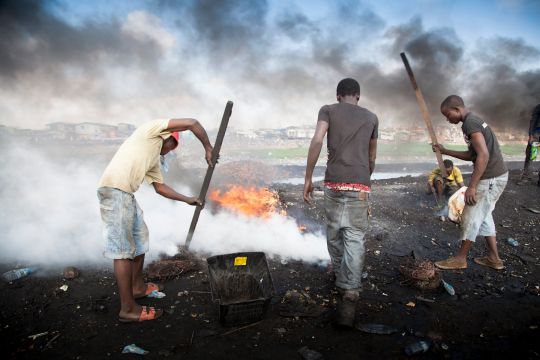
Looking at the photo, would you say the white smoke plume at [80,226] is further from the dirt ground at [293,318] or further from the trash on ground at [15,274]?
the dirt ground at [293,318]

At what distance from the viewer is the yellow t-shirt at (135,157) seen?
9.25ft

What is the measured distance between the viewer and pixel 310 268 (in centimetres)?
420

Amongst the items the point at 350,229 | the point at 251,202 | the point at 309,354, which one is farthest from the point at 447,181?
the point at 309,354

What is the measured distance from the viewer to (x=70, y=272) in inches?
148

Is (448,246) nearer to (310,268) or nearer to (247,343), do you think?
(310,268)

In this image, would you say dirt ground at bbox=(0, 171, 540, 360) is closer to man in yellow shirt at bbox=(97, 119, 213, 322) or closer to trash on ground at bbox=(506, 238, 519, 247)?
man in yellow shirt at bbox=(97, 119, 213, 322)

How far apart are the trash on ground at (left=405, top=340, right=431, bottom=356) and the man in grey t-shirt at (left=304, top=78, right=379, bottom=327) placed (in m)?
0.69

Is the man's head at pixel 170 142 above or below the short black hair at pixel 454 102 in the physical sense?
below

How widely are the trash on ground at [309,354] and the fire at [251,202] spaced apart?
11.3ft

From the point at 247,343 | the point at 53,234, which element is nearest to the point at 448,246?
the point at 247,343

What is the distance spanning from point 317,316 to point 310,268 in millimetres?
1097

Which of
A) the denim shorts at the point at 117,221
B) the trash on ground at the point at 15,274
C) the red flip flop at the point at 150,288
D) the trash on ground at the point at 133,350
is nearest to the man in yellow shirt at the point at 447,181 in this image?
the red flip flop at the point at 150,288

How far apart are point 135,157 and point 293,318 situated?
2229mm

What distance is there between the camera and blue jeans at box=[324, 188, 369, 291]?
10.9 feet
